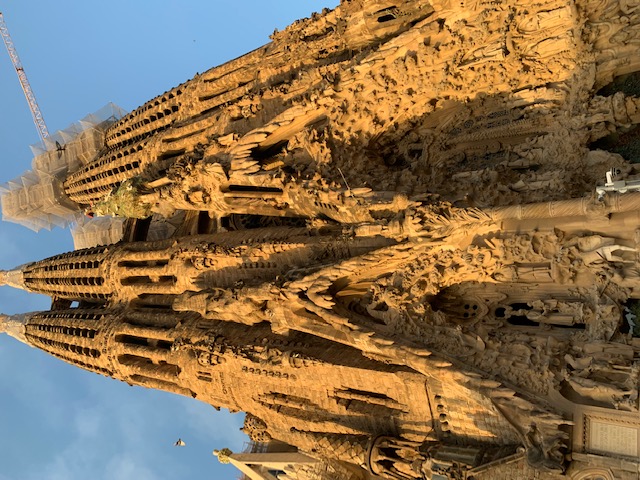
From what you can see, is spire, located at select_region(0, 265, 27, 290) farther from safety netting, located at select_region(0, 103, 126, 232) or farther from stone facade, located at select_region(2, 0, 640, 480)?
stone facade, located at select_region(2, 0, 640, 480)

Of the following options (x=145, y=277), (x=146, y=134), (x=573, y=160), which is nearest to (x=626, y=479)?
(x=573, y=160)

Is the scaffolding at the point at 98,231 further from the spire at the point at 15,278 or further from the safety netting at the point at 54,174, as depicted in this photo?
the spire at the point at 15,278

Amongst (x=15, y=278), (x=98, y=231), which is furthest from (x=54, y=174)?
(x=15, y=278)

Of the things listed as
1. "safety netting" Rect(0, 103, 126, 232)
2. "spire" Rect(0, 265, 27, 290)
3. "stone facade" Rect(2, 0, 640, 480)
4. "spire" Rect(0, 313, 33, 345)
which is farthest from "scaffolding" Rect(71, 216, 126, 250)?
"stone facade" Rect(2, 0, 640, 480)

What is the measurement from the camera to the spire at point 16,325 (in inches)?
985

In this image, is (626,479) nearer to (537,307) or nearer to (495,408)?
(495,408)

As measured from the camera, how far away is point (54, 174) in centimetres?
2656

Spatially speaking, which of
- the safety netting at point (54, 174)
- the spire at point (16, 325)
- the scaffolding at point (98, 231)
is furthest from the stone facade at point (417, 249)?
the safety netting at point (54, 174)

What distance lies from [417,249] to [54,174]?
19610mm

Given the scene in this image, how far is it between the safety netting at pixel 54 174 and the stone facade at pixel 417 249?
8.91 m

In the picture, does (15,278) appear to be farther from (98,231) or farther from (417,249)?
(417,249)

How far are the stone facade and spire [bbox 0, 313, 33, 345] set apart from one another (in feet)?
27.4

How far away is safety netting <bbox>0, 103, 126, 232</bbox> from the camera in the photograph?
26.3 metres

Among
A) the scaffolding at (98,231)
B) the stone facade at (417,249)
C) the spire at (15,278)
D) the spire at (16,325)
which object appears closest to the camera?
the stone facade at (417,249)
